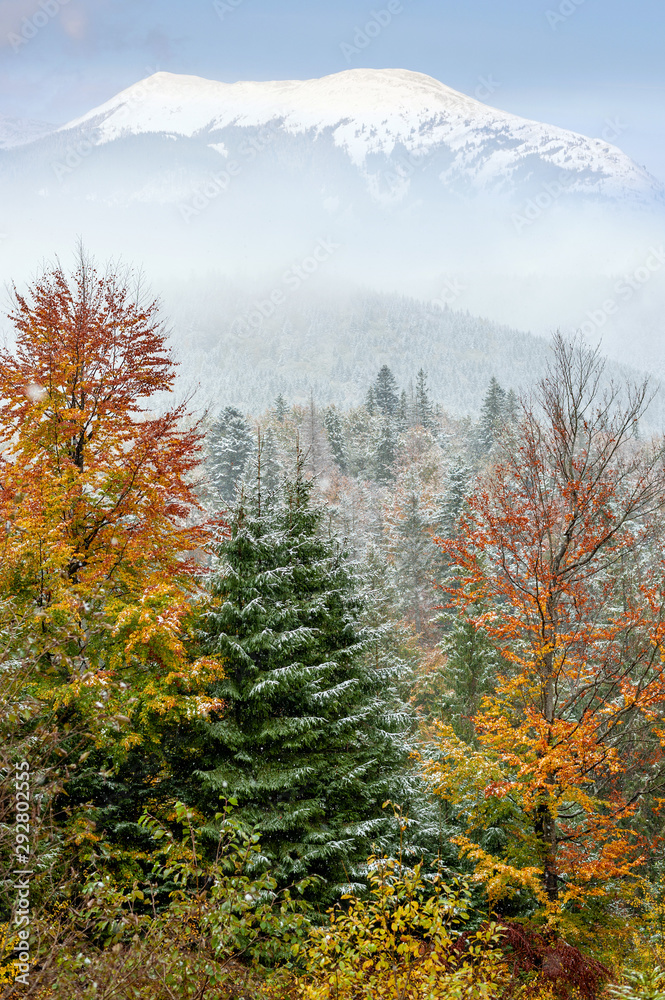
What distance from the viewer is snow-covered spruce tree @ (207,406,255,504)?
161 feet

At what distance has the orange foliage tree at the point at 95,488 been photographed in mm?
9461

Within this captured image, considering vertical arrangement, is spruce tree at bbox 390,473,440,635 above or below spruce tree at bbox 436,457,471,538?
below

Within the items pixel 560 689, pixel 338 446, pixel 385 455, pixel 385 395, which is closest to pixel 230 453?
pixel 338 446

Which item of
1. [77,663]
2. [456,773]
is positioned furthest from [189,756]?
[456,773]

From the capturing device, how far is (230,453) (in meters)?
50.8

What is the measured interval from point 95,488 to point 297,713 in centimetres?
555

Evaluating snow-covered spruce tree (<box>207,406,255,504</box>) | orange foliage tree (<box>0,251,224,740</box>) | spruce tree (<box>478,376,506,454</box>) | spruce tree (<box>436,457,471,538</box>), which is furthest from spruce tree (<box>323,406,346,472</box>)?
orange foliage tree (<box>0,251,224,740</box>)

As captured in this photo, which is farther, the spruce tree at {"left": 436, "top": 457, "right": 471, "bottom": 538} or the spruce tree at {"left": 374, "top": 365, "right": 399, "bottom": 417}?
the spruce tree at {"left": 374, "top": 365, "right": 399, "bottom": 417}

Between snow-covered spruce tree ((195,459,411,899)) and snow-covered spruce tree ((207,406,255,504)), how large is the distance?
35.4 m

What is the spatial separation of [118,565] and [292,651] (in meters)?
3.63

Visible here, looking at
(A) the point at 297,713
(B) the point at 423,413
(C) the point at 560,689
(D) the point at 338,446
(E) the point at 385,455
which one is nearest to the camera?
(A) the point at 297,713

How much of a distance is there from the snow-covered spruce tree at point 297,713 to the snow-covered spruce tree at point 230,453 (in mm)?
35434

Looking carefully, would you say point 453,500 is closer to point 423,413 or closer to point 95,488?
point 95,488

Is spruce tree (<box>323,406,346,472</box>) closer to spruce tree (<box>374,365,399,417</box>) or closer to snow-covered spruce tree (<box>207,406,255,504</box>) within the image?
snow-covered spruce tree (<box>207,406,255,504</box>)
